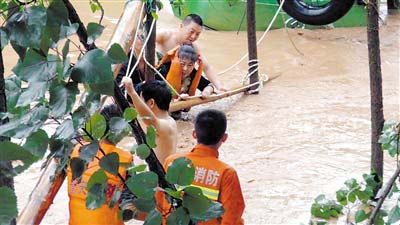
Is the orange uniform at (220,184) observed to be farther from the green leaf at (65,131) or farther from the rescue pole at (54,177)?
the green leaf at (65,131)

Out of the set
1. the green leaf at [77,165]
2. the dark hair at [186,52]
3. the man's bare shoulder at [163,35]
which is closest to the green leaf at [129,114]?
the green leaf at [77,165]

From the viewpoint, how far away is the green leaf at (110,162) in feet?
3.58

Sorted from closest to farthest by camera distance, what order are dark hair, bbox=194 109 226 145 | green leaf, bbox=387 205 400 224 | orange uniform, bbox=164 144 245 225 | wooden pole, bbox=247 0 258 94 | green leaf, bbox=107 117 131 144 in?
green leaf, bbox=107 117 131 144 → green leaf, bbox=387 205 400 224 → orange uniform, bbox=164 144 245 225 → dark hair, bbox=194 109 226 145 → wooden pole, bbox=247 0 258 94

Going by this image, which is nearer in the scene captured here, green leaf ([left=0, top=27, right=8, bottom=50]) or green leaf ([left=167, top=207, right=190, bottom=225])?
green leaf ([left=0, top=27, right=8, bottom=50])

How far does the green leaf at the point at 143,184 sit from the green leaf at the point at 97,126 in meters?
0.08

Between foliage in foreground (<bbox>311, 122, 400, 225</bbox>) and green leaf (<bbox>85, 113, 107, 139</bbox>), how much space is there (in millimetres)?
1196

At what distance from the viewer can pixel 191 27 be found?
6.25 m

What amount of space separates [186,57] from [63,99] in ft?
16.5

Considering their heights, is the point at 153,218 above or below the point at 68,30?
below

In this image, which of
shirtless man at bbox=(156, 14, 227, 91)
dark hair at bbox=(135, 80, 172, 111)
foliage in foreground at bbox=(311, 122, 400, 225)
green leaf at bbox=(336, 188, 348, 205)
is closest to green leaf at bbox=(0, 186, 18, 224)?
foliage in foreground at bbox=(311, 122, 400, 225)

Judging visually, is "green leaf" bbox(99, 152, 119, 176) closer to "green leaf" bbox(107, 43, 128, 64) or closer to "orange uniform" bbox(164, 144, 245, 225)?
"green leaf" bbox(107, 43, 128, 64)

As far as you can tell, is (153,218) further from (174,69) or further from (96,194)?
(174,69)

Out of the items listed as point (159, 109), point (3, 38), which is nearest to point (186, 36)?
point (159, 109)

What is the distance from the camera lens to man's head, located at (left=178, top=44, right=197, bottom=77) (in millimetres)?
5980
